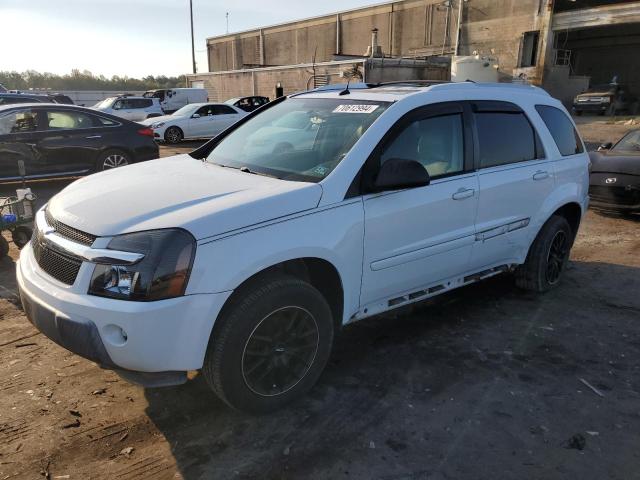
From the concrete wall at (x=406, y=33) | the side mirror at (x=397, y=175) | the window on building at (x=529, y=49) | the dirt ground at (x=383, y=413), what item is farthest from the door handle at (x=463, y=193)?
the window on building at (x=529, y=49)

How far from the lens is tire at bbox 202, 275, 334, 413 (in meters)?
2.66

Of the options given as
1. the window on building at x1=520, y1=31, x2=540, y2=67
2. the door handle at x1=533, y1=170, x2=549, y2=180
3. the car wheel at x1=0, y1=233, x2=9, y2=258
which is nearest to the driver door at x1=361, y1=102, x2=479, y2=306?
the door handle at x1=533, y1=170, x2=549, y2=180

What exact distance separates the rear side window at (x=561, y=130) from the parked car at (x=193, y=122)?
1443 cm

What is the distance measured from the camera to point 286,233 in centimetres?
279

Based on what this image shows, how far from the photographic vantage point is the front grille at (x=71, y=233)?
261cm

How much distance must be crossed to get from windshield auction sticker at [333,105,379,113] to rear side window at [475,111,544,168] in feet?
3.18

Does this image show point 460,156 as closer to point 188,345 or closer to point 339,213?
point 339,213

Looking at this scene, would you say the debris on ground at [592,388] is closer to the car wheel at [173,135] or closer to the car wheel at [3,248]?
the car wheel at [3,248]

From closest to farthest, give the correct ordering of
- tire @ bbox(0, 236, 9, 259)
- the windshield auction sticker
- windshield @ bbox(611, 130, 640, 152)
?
the windshield auction sticker < tire @ bbox(0, 236, 9, 259) < windshield @ bbox(611, 130, 640, 152)

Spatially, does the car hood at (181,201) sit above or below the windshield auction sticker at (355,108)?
below

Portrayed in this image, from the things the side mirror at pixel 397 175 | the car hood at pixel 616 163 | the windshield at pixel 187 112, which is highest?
the side mirror at pixel 397 175

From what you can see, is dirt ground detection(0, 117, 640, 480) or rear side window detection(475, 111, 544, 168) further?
rear side window detection(475, 111, 544, 168)

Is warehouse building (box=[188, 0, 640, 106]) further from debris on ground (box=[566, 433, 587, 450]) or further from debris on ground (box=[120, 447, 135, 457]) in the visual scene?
debris on ground (box=[120, 447, 135, 457])

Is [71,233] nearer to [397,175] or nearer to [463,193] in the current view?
[397,175]
